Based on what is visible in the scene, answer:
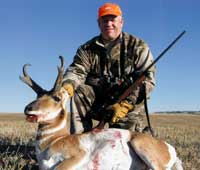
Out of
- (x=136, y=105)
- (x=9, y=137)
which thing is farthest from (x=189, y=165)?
(x=9, y=137)

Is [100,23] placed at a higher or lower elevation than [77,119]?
higher

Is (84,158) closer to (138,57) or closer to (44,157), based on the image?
(44,157)

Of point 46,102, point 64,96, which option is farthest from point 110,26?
point 46,102

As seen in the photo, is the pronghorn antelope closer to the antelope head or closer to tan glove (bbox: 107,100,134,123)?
the antelope head

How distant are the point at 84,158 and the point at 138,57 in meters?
2.64

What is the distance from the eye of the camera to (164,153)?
5234mm

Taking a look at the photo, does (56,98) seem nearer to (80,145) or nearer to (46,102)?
(46,102)

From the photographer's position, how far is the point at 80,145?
5.02 m

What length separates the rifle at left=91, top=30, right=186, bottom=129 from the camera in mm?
6613

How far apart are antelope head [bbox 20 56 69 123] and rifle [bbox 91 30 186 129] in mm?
1282

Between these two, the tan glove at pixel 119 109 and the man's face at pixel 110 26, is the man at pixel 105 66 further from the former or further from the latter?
the tan glove at pixel 119 109

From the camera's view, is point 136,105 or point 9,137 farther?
point 9,137

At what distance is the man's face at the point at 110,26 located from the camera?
7223mm

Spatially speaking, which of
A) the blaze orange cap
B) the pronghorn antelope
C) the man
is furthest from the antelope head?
the blaze orange cap
